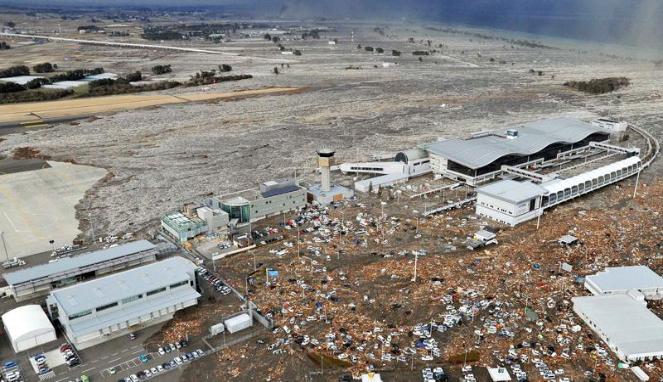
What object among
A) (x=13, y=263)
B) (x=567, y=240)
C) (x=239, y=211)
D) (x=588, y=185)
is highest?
(x=588, y=185)

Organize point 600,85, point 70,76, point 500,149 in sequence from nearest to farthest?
point 500,149
point 600,85
point 70,76

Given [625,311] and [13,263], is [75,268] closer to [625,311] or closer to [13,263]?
[13,263]

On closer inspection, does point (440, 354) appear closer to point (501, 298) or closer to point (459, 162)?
Result: point (501, 298)

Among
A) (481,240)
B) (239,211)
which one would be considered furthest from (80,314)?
(481,240)

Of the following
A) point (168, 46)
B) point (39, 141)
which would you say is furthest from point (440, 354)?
point (168, 46)

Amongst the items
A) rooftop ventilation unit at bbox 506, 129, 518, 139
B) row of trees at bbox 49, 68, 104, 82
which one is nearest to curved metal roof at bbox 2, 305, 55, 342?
rooftop ventilation unit at bbox 506, 129, 518, 139

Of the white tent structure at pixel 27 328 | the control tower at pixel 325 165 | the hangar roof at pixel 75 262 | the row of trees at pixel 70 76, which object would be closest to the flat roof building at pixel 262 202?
the control tower at pixel 325 165
